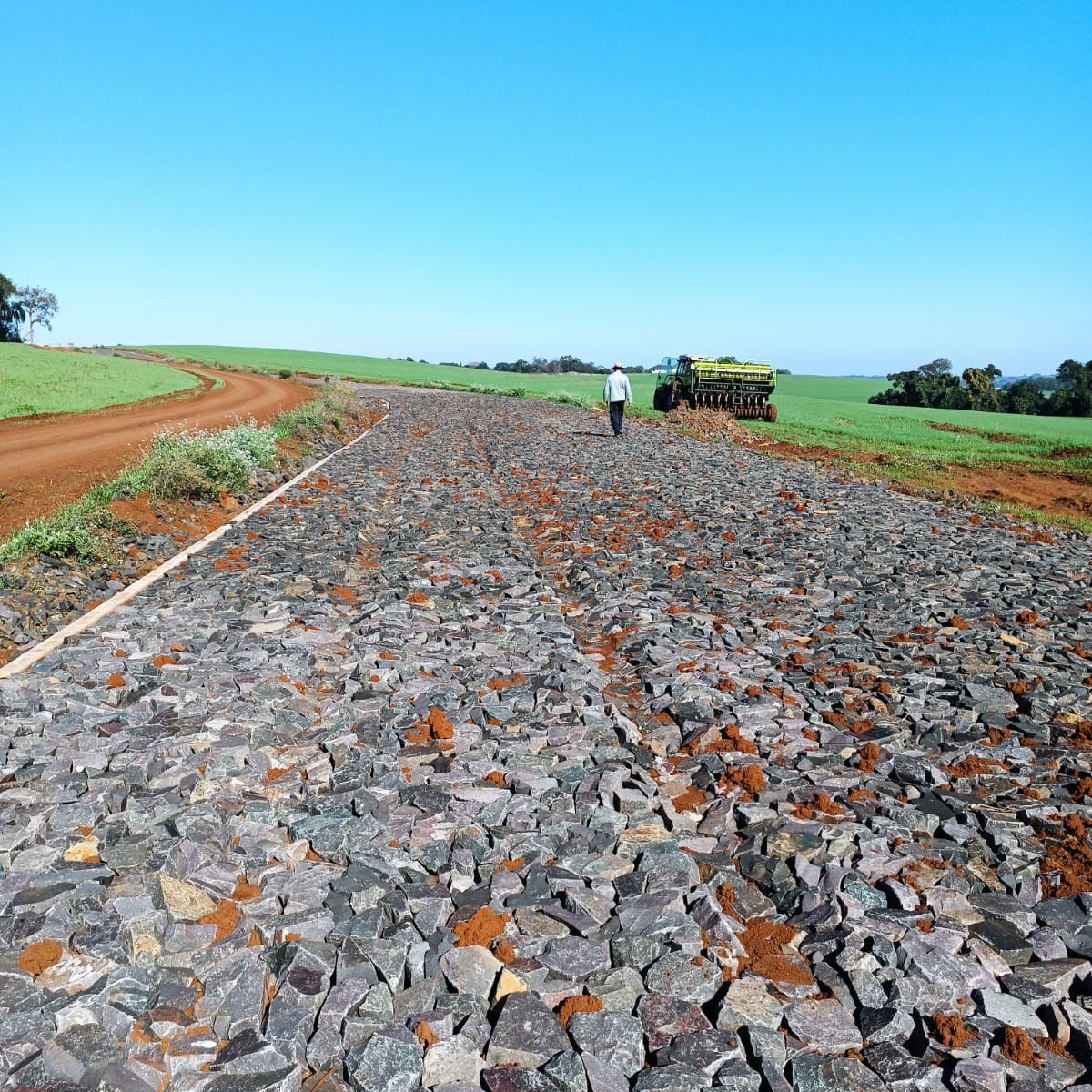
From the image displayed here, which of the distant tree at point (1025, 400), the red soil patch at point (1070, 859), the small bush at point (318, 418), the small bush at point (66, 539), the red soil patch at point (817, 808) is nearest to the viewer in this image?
the red soil patch at point (1070, 859)

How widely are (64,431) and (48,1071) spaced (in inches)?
948

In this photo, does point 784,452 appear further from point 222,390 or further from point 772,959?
point 222,390

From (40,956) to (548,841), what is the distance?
90.6 inches

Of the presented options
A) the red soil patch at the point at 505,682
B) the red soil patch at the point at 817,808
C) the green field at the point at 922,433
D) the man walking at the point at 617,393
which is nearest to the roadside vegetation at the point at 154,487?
the red soil patch at the point at 505,682

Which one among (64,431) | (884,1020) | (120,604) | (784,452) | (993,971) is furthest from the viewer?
(784,452)

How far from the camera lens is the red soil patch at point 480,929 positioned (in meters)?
3.67

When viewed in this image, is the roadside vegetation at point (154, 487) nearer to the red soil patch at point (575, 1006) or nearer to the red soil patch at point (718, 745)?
the red soil patch at point (718, 745)

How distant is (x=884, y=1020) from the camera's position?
331 centimetres

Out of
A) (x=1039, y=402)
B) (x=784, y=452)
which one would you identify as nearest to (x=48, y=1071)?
(x=784, y=452)

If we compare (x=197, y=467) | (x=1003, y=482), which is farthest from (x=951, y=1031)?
(x=1003, y=482)

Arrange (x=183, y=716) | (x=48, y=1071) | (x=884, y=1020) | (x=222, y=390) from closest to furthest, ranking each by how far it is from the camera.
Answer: (x=48, y=1071) < (x=884, y=1020) < (x=183, y=716) < (x=222, y=390)

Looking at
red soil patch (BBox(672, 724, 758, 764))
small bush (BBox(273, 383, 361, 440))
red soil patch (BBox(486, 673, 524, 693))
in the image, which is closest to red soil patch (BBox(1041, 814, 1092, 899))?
red soil patch (BBox(672, 724, 758, 764))

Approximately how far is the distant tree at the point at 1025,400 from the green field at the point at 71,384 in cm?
6465

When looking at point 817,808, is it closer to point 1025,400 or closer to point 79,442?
point 79,442
